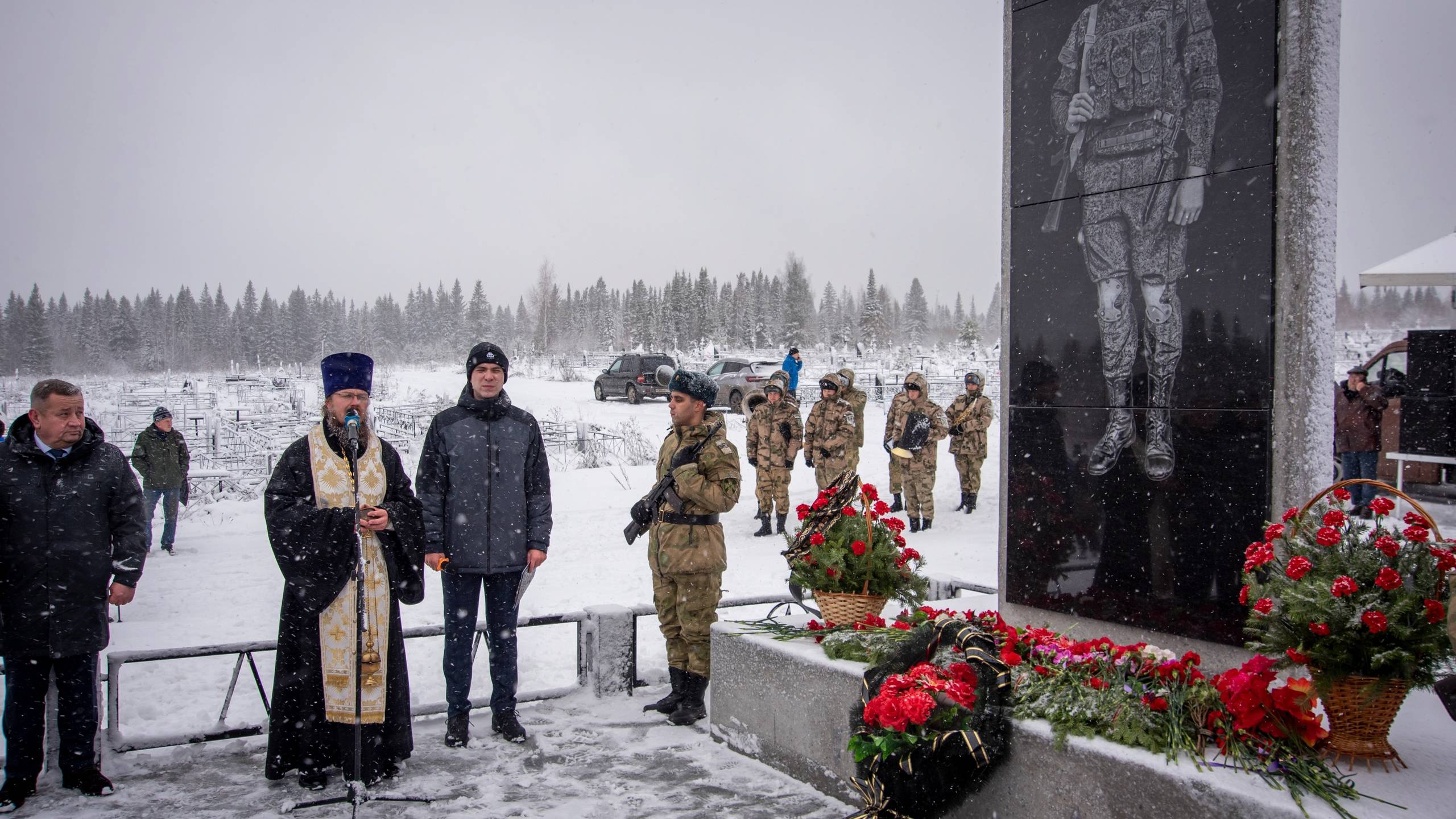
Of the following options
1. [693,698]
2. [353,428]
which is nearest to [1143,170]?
[693,698]

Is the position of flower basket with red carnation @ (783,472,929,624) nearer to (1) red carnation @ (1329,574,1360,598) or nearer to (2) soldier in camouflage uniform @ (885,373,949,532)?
(1) red carnation @ (1329,574,1360,598)

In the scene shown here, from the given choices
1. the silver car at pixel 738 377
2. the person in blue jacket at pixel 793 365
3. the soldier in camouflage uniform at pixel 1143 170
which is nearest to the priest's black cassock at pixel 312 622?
the soldier in camouflage uniform at pixel 1143 170

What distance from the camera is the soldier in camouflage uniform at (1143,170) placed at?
4.00m

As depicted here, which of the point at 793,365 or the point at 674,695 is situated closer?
the point at 674,695

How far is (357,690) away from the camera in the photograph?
393 centimetres

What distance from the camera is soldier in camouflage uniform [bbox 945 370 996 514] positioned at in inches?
462

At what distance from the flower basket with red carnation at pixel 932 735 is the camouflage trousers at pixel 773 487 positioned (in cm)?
756

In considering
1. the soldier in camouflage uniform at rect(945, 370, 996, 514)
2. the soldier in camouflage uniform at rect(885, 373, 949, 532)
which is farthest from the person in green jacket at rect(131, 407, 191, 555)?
the soldier in camouflage uniform at rect(945, 370, 996, 514)

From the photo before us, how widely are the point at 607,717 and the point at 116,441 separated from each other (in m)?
15.9

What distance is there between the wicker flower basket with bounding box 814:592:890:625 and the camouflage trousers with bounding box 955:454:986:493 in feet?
25.4

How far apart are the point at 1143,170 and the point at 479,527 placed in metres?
3.67

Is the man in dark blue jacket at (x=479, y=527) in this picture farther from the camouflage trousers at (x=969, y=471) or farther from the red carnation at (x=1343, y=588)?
the camouflage trousers at (x=969, y=471)

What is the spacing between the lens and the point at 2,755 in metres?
4.35

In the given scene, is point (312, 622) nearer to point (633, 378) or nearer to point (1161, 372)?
point (1161, 372)
